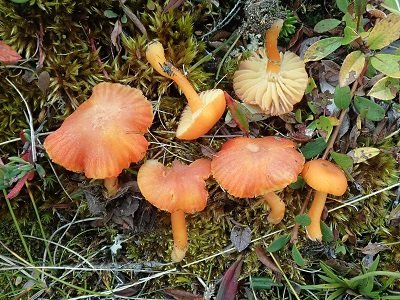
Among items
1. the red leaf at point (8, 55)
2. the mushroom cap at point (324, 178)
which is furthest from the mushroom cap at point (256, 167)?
the red leaf at point (8, 55)

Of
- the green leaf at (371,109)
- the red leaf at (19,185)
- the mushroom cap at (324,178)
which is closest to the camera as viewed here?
the mushroom cap at (324,178)

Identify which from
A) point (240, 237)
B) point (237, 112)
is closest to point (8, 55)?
point (237, 112)

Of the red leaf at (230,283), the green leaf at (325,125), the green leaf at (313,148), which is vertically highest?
the green leaf at (325,125)

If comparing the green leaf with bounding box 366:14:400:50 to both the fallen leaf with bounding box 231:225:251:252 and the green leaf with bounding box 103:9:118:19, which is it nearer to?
the fallen leaf with bounding box 231:225:251:252

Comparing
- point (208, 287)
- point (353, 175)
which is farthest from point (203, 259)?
point (353, 175)

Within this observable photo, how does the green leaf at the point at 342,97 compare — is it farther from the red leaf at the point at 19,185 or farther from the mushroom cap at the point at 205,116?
the red leaf at the point at 19,185

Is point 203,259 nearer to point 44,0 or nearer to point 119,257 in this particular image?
point 119,257

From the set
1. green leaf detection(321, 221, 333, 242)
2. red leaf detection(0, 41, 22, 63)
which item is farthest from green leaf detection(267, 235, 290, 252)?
red leaf detection(0, 41, 22, 63)

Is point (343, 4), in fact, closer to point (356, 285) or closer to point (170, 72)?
point (170, 72)
